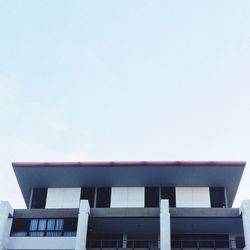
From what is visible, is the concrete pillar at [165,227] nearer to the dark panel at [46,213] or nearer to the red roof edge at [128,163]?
the red roof edge at [128,163]

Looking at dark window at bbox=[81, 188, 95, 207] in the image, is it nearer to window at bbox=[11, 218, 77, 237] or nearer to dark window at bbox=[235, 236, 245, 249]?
window at bbox=[11, 218, 77, 237]

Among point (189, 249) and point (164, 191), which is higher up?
point (164, 191)

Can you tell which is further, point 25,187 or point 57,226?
point 25,187

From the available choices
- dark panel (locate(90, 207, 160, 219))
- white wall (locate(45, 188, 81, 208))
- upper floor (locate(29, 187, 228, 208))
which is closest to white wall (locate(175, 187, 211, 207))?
upper floor (locate(29, 187, 228, 208))

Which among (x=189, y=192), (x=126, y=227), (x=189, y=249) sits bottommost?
(x=189, y=249)

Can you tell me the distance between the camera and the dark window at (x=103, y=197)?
2910 cm

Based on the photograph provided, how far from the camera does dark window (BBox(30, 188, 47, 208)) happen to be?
29.5 meters

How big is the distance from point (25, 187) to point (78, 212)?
611 cm

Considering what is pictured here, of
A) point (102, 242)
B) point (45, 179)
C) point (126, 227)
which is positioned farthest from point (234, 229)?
point (45, 179)

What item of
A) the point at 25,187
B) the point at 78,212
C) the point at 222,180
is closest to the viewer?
the point at 78,212

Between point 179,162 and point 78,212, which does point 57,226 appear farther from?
point 179,162

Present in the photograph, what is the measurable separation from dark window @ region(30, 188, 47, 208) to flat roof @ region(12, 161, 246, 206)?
396 millimetres

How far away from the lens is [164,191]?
29.5 metres

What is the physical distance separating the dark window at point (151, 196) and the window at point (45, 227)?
557 cm
